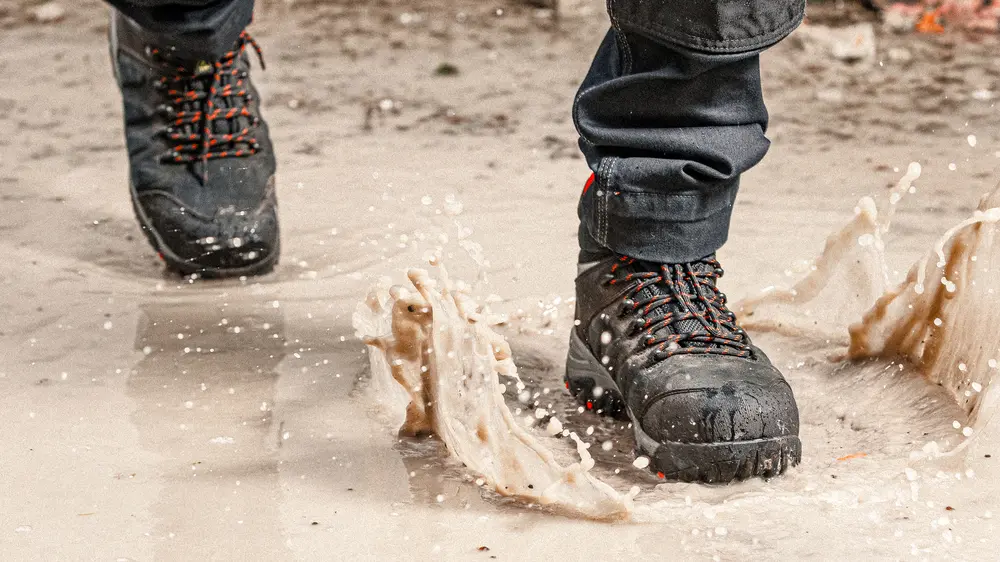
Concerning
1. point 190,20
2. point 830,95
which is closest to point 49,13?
point 190,20

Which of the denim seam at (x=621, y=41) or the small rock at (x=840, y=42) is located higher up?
the denim seam at (x=621, y=41)

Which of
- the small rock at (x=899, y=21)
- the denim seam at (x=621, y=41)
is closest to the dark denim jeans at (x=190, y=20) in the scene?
the denim seam at (x=621, y=41)

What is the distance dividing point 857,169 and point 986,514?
A: 4.38 feet

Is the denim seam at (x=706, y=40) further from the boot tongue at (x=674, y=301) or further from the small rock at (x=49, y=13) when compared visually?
the small rock at (x=49, y=13)

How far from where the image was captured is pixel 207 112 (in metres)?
1.88

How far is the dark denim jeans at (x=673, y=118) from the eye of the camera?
1240mm

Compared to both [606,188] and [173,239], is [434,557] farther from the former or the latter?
[173,239]

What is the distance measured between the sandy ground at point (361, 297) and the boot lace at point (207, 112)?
200 millimetres

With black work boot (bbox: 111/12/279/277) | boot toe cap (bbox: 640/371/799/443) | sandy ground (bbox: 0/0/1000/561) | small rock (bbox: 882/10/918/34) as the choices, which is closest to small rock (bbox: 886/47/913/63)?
sandy ground (bbox: 0/0/1000/561)

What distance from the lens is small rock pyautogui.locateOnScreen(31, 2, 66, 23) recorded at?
3.57m

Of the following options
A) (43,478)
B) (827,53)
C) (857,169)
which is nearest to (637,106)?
(43,478)

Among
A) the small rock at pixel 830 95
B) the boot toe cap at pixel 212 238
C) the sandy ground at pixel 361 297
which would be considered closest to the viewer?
the sandy ground at pixel 361 297

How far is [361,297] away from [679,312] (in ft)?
2.00

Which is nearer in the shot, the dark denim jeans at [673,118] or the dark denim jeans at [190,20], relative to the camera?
the dark denim jeans at [673,118]
